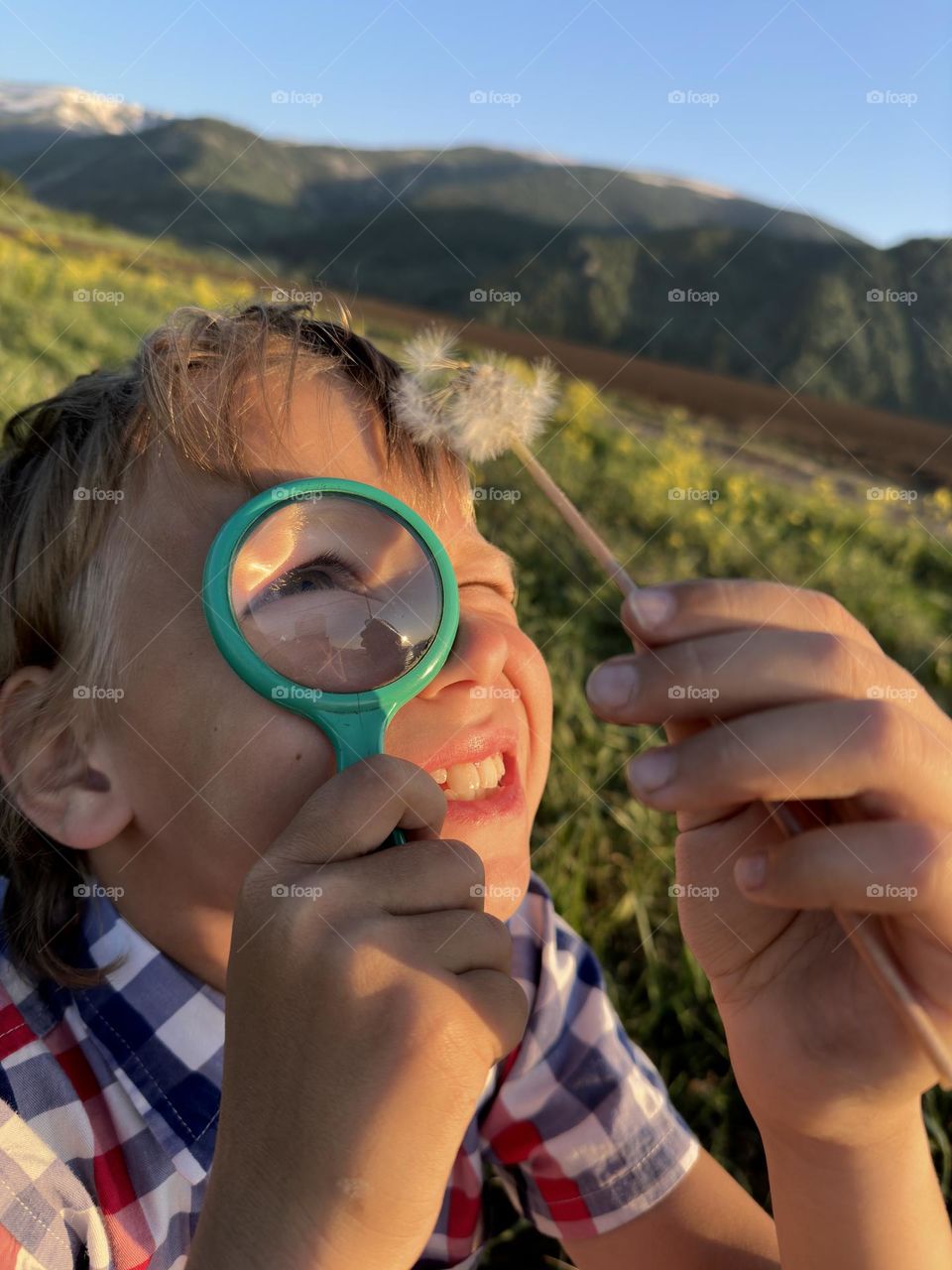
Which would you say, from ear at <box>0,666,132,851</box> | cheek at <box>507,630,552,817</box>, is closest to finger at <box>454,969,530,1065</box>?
cheek at <box>507,630,552,817</box>

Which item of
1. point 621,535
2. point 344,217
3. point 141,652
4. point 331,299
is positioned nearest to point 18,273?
point 621,535

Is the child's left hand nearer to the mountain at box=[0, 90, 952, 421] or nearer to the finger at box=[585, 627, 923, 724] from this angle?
the finger at box=[585, 627, 923, 724]

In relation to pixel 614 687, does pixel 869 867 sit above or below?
below

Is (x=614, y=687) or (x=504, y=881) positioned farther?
(x=504, y=881)

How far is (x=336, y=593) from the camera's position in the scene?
1517 millimetres

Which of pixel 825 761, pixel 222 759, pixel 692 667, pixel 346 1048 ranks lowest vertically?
pixel 346 1048

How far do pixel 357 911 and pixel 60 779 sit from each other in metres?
0.77

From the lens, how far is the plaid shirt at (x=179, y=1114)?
1.36 metres

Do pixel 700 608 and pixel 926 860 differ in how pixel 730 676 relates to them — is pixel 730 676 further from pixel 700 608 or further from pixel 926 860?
pixel 926 860

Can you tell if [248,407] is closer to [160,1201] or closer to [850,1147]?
[160,1201]

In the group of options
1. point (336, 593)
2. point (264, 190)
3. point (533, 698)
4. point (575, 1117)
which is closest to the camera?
point (336, 593)

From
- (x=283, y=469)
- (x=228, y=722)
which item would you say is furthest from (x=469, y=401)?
(x=228, y=722)

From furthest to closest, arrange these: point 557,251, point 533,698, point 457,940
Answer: point 557,251 → point 533,698 → point 457,940

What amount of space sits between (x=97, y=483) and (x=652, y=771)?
3.68ft
